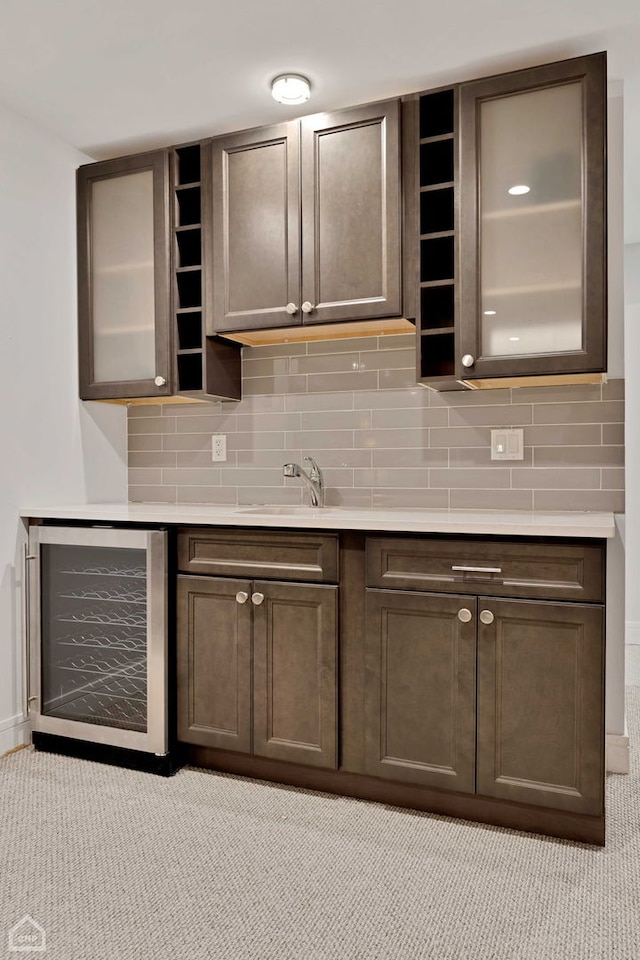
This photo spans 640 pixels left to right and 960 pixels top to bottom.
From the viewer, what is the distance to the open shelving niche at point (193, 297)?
271 cm

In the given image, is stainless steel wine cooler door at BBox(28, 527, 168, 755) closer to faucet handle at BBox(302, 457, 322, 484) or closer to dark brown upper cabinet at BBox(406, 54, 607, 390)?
faucet handle at BBox(302, 457, 322, 484)

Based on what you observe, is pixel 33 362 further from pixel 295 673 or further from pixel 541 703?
pixel 541 703

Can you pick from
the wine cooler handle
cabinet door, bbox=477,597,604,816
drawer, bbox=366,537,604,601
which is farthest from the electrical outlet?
cabinet door, bbox=477,597,604,816

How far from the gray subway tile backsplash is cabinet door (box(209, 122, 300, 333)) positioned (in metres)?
0.34

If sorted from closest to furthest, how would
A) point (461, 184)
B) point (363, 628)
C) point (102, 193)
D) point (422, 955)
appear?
point (422, 955) < point (363, 628) < point (461, 184) < point (102, 193)

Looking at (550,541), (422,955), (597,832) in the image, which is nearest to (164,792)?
(422,955)

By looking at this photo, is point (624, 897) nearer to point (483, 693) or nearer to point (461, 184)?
point (483, 693)

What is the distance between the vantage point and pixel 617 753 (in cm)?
240

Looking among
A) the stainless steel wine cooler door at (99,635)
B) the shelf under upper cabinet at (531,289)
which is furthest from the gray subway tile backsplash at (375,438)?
the stainless steel wine cooler door at (99,635)

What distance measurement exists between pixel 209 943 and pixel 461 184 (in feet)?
7.64

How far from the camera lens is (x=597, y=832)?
1903 millimetres

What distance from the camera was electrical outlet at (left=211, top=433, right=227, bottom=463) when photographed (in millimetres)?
3014

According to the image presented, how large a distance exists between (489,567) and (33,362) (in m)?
1.95

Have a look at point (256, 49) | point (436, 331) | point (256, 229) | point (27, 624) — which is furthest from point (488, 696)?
point (256, 49)
